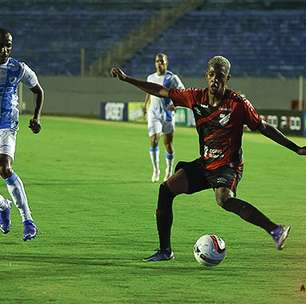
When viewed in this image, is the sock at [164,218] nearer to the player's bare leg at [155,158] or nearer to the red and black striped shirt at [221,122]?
the red and black striped shirt at [221,122]

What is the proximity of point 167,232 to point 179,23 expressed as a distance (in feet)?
133

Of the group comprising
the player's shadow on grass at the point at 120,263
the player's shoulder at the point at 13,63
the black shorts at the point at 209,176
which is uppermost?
the player's shoulder at the point at 13,63

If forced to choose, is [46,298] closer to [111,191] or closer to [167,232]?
[167,232]

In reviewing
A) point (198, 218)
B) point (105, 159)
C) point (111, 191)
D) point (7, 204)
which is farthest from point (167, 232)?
point (105, 159)

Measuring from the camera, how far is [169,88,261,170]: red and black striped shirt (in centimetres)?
1012

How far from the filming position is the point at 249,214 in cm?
988

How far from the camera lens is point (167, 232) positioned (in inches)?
413

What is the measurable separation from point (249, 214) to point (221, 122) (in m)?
0.88

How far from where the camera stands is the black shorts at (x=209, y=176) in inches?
399

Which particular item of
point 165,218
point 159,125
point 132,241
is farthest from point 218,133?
point 159,125

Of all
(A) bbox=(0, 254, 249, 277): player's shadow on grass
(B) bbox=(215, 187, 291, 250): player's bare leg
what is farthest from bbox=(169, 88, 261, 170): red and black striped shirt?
(A) bbox=(0, 254, 249, 277): player's shadow on grass

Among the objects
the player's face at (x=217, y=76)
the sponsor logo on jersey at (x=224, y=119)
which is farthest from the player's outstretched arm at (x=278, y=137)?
the player's face at (x=217, y=76)

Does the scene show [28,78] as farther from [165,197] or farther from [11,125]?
[165,197]

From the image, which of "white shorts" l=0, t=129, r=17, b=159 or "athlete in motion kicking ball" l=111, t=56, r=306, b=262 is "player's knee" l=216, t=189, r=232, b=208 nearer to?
"athlete in motion kicking ball" l=111, t=56, r=306, b=262
